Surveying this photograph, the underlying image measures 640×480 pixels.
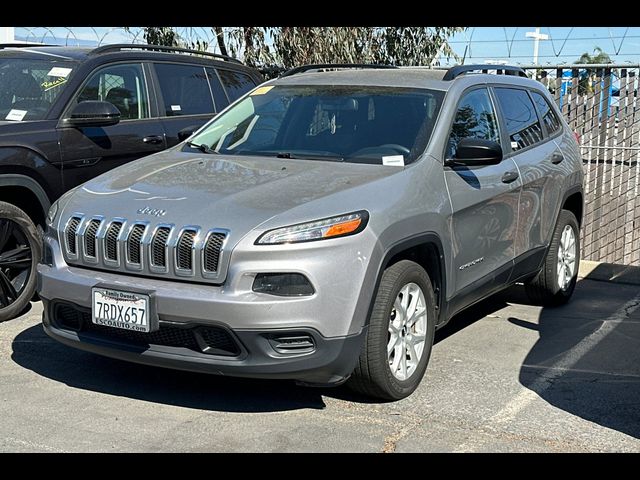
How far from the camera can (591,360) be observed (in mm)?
6098

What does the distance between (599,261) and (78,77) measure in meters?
5.36

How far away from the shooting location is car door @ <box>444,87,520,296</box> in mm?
5590

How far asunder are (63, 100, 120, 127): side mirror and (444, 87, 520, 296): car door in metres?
2.60

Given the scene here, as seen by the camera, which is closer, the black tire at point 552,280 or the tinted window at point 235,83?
the black tire at point 552,280

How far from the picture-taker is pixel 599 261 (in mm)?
9344

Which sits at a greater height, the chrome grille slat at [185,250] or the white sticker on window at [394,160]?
the white sticker on window at [394,160]

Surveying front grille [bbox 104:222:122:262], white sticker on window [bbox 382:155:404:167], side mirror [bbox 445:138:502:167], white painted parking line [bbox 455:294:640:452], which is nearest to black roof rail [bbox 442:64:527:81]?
side mirror [bbox 445:138:502:167]

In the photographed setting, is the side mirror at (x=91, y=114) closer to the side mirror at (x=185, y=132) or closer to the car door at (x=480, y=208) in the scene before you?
the side mirror at (x=185, y=132)

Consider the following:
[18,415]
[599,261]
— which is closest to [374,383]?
[18,415]

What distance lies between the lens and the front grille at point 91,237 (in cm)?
485

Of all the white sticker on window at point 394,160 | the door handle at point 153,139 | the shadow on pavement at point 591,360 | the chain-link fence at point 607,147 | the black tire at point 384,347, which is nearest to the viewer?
the black tire at point 384,347

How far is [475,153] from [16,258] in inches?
128

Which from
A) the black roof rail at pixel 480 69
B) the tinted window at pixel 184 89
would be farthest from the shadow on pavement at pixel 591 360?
the tinted window at pixel 184 89
